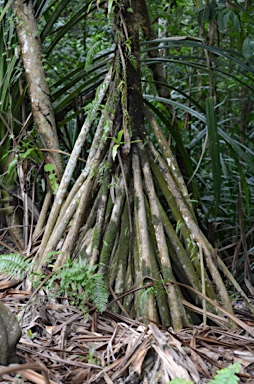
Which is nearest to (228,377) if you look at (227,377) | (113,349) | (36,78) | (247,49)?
(227,377)

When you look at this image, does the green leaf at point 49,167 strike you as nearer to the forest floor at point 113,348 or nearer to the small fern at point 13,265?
the small fern at point 13,265

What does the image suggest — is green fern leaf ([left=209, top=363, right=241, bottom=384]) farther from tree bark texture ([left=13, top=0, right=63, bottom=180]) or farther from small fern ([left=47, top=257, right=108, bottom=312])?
tree bark texture ([left=13, top=0, right=63, bottom=180])

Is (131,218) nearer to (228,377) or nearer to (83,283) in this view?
(83,283)

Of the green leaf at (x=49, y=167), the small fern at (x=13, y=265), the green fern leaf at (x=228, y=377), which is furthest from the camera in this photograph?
the green leaf at (x=49, y=167)

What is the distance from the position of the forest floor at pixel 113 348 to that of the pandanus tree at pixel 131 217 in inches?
5.8

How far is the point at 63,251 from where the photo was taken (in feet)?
7.93

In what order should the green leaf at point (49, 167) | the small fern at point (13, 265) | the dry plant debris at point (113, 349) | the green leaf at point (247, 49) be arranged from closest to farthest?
the dry plant debris at point (113, 349)
the small fern at point (13, 265)
the green leaf at point (247, 49)
the green leaf at point (49, 167)

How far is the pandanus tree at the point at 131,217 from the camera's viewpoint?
7.38 ft

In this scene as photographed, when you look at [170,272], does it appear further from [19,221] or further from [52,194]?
[19,221]

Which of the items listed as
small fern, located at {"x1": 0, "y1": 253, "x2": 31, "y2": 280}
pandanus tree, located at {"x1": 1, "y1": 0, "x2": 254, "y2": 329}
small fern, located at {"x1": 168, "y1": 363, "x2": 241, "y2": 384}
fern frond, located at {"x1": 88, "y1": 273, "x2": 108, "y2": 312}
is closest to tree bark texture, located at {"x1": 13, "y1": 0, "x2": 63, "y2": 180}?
pandanus tree, located at {"x1": 1, "y1": 0, "x2": 254, "y2": 329}

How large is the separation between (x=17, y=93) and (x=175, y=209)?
1371 millimetres

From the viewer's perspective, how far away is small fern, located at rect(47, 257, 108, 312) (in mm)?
2098

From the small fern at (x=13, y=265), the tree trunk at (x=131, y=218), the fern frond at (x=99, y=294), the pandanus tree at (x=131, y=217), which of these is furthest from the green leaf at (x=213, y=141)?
the small fern at (x=13, y=265)

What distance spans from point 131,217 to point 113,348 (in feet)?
2.51
